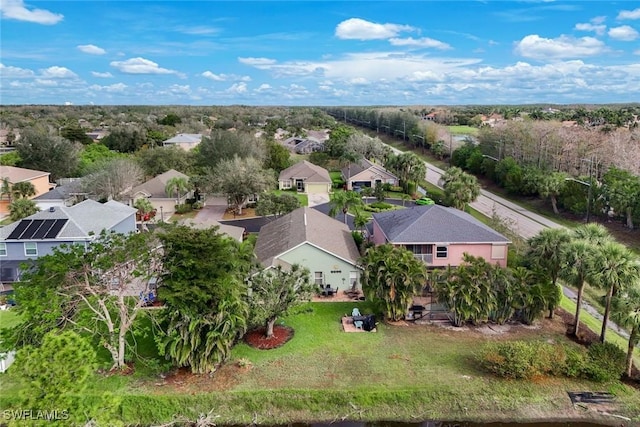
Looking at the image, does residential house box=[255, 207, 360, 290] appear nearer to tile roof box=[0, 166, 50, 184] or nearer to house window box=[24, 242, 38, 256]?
house window box=[24, 242, 38, 256]

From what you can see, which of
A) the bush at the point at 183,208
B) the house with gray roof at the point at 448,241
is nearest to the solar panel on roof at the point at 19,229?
the bush at the point at 183,208

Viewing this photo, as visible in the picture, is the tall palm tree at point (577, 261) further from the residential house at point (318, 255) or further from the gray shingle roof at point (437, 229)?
the residential house at point (318, 255)

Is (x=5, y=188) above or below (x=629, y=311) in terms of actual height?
above

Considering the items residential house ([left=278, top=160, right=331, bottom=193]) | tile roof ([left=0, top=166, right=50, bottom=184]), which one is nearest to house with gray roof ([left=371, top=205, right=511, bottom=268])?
residential house ([left=278, top=160, right=331, bottom=193])

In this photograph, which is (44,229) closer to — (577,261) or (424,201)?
(577,261)

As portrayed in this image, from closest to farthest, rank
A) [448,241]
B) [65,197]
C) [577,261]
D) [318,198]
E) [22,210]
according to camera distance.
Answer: [577,261], [448,241], [22,210], [65,197], [318,198]

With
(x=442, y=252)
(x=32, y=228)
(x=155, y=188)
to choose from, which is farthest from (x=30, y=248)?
(x=442, y=252)

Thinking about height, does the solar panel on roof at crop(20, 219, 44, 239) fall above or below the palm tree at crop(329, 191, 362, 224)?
above
